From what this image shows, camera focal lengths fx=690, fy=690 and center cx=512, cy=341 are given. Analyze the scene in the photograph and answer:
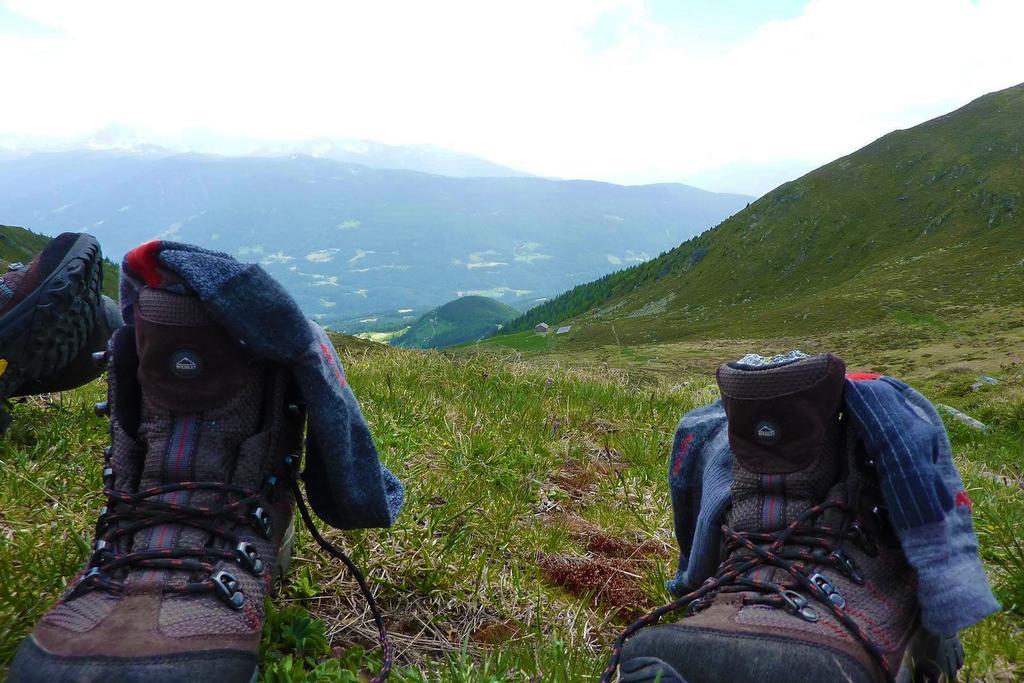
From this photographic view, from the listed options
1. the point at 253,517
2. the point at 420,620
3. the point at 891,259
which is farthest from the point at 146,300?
the point at 891,259

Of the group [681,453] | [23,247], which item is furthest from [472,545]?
[23,247]

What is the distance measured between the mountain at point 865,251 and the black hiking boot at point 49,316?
73360 millimetres

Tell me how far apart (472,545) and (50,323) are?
107 inches

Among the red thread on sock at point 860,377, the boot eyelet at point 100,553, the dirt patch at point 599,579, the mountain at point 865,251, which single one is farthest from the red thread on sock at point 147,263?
the mountain at point 865,251

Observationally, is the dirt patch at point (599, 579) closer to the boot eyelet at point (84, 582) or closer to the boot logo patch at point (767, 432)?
the boot logo patch at point (767, 432)

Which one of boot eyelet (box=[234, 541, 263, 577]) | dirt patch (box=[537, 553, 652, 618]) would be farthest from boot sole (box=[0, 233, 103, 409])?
dirt patch (box=[537, 553, 652, 618])

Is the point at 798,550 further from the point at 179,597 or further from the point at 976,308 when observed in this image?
the point at 976,308

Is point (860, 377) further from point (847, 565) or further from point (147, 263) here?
point (147, 263)

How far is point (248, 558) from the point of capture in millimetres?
2176

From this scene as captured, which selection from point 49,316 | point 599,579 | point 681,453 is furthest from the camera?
point 49,316

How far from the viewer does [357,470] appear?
254 cm

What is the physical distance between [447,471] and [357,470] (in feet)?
5.35

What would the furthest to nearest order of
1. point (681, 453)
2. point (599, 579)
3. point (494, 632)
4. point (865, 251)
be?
point (865, 251)
point (599, 579)
point (681, 453)
point (494, 632)

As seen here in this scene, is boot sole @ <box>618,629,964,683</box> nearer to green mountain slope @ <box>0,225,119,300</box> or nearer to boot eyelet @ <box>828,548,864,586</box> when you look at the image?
boot eyelet @ <box>828,548,864,586</box>
